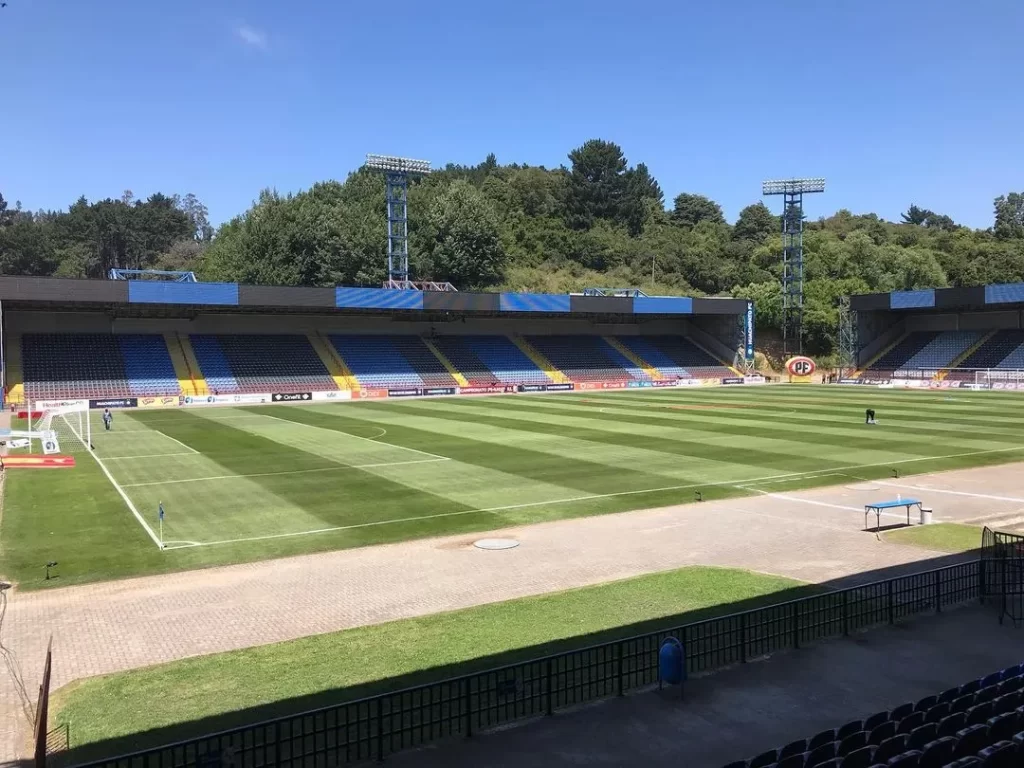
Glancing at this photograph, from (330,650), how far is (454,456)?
21.8m

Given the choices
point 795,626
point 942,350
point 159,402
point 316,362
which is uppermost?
point 942,350

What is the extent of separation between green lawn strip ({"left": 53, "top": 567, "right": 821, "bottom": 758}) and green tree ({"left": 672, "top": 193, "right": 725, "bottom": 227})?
147 metres

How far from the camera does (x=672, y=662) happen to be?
10609 mm

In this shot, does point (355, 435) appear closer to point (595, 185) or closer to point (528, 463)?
point (528, 463)

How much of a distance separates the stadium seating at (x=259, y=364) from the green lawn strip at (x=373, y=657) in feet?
191

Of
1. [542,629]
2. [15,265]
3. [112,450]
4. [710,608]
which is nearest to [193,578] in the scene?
[542,629]

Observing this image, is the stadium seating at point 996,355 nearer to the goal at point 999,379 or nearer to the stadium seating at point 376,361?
the goal at point 999,379

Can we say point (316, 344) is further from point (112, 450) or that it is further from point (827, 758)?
point (827, 758)

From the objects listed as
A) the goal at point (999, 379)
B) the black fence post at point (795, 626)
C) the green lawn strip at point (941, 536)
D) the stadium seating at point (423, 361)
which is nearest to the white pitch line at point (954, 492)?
the green lawn strip at point (941, 536)

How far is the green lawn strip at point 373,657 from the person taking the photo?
419 inches

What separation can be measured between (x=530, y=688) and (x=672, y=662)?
1.95 m

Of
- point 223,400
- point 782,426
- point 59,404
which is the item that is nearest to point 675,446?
point 782,426

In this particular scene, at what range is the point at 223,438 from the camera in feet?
138

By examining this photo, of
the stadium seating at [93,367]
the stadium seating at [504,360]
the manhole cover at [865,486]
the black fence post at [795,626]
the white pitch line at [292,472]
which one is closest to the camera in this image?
the black fence post at [795,626]
